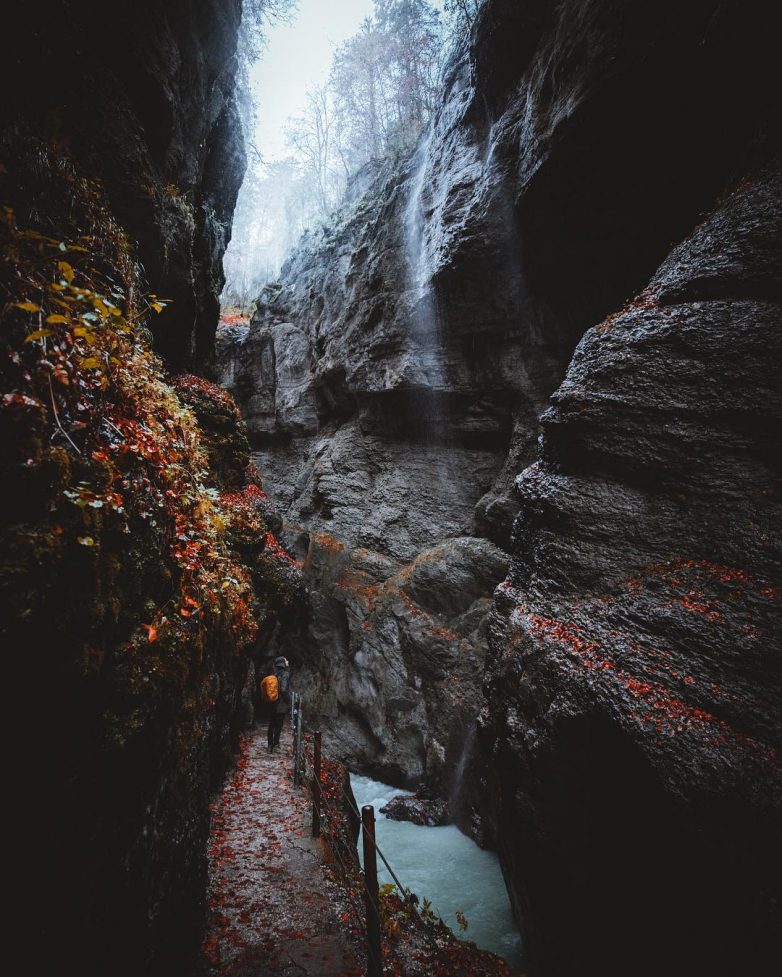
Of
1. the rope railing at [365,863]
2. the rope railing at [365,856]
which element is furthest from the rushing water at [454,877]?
the rope railing at [365,856]

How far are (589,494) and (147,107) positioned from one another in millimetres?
10857

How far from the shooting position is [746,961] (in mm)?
3754

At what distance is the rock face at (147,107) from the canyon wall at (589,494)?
681cm

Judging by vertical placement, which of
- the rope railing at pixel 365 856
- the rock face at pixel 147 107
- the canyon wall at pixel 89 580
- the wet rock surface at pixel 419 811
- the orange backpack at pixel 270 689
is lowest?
the wet rock surface at pixel 419 811

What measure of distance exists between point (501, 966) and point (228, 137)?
69.1 feet

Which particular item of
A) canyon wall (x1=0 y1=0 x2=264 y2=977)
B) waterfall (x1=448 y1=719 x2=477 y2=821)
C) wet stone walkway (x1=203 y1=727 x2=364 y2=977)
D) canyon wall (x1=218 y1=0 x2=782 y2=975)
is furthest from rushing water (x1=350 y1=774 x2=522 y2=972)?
canyon wall (x1=0 y1=0 x2=264 y2=977)

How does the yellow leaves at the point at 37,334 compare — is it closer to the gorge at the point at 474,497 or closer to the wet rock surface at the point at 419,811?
the gorge at the point at 474,497

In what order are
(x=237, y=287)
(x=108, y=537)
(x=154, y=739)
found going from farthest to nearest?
(x=237, y=287)
(x=154, y=739)
(x=108, y=537)

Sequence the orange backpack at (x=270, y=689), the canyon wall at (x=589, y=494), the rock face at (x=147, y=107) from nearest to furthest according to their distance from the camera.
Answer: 1. the canyon wall at (x=589, y=494)
2. the rock face at (x=147, y=107)
3. the orange backpack at (x=270, y=689)

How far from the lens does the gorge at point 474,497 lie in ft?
8.45

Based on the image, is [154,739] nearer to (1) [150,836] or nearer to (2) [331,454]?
(1) [150,836]

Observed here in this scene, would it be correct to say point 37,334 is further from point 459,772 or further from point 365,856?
point 459,772

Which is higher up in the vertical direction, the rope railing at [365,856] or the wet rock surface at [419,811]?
the rope railing at [365,856]

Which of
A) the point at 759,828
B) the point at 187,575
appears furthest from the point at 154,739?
the point at 759,828
